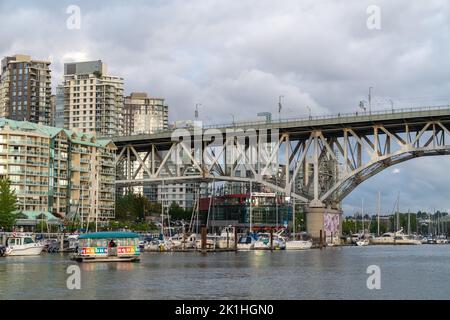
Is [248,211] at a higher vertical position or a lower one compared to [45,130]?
lower

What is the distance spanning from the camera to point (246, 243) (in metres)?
136

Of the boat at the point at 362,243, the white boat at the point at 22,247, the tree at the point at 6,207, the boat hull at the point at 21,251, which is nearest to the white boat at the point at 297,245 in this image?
the tree at the point at 6,207

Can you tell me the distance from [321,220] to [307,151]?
1208cm

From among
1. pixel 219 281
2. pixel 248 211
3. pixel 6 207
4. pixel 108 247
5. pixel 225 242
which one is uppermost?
pixel 248 211

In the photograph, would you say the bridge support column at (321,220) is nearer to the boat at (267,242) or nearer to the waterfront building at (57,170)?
the boat at (267,242)

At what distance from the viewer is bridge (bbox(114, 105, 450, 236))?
120 m

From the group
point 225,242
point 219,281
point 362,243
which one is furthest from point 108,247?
point 362,243

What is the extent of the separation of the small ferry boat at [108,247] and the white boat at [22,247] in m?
17.3

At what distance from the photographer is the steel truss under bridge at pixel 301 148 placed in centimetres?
12000

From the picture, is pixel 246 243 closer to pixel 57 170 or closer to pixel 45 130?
pixel 57 170

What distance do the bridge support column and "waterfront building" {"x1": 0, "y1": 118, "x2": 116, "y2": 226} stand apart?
36143mm
